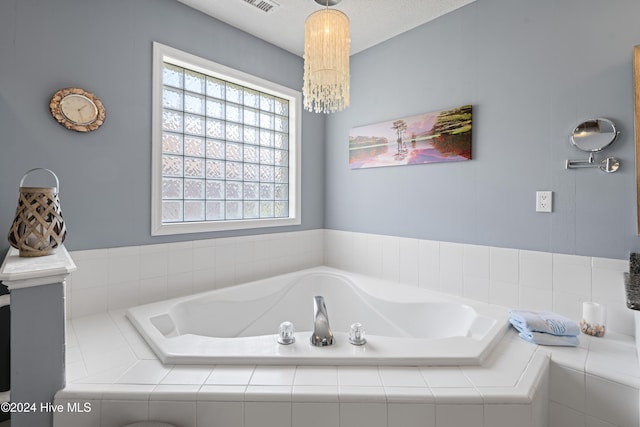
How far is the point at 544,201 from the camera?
5.75 ft

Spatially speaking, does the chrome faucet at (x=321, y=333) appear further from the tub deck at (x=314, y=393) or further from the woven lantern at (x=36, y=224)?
the woven lantern at (x=36, y=224)

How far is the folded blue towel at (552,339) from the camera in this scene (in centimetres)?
143

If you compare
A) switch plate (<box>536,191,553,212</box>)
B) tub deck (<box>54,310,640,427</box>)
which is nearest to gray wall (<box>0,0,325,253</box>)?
tub deck (<box>54,310,640,427</box>)

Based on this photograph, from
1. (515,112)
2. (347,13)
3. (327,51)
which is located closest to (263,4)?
(347,13)

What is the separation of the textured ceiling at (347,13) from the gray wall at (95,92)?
0.53ft

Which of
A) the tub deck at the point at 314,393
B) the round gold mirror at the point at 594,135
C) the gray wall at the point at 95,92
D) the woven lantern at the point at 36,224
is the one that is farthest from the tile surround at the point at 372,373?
the round gold mirror at the point at 594,135

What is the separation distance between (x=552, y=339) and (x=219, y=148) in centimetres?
239

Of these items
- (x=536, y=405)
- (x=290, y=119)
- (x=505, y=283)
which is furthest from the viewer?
(x=290, y=119)

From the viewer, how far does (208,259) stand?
2.22m

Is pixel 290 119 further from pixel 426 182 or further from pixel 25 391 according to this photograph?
pixel 25 391

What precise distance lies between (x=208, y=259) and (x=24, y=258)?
1.12 m

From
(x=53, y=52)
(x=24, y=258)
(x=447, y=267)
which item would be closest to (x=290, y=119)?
(x=53, y=52)

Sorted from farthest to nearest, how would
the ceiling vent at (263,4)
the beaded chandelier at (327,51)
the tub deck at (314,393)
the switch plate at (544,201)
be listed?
the ceiling vent at (263,4) → the switch plate at (544,201) → the beaded chandelier at (327,51) → the tub deck at (314,393)

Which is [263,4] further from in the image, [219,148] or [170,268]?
[170,268]
